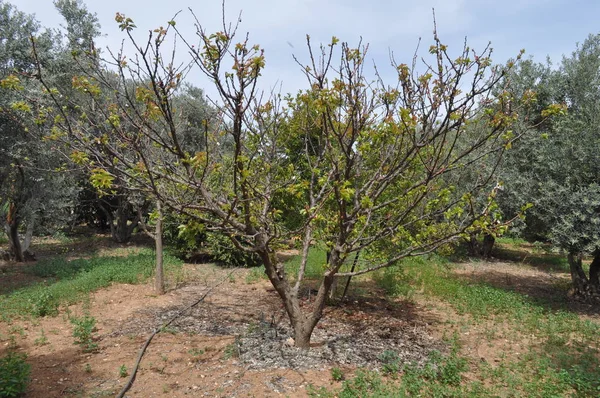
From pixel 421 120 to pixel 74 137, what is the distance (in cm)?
454

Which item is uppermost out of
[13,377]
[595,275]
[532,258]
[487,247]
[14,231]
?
[14,231]

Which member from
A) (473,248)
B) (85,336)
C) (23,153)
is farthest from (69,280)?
(473,248)

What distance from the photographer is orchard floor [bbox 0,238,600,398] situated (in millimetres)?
5062

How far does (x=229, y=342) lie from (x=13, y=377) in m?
2.89

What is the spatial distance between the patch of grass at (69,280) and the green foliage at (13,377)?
9.64 feet

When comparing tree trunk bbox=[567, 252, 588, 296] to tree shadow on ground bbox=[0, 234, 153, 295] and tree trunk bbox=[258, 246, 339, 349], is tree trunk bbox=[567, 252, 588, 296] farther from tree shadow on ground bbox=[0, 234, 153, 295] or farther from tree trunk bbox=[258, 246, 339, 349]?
tree shadow on ground bbox=[0, 234, 153, 295]

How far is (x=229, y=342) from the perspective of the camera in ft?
21.2

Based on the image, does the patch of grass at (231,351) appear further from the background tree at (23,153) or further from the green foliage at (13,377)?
the background tree at (23,153)

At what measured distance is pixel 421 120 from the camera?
5047mm

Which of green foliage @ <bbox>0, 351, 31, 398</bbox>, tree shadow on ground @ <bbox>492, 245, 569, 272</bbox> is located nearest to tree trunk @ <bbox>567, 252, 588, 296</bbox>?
tree shadow on ground @ <bbox>492, 245, 569, 272</bbox>

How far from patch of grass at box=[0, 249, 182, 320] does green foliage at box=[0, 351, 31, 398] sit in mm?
2938

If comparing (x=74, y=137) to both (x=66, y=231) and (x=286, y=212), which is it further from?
(x=66, y=231)

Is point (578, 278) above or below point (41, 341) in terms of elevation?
above

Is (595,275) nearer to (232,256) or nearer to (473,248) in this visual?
(473,248)
